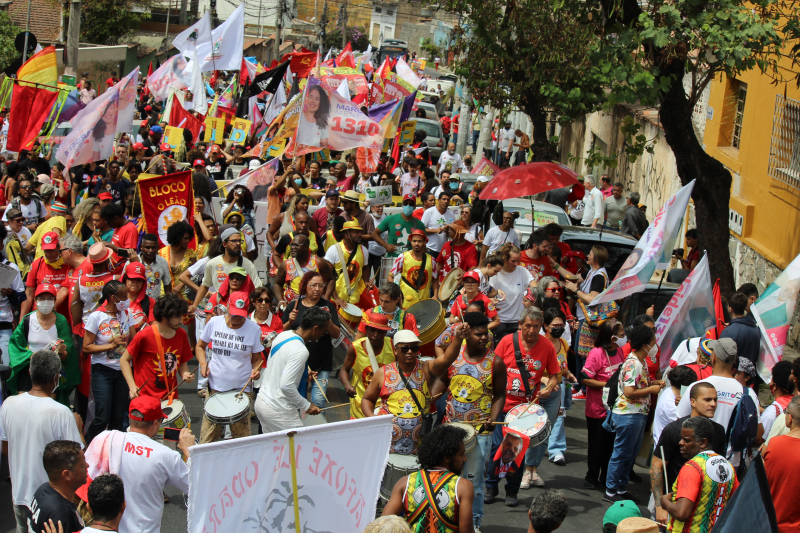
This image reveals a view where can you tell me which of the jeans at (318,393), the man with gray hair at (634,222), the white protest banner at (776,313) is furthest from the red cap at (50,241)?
the man with gray hair at (634,222)

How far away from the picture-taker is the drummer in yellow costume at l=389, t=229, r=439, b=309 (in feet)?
30.3

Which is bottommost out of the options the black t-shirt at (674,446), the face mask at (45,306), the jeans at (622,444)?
the jeans at (622,444)

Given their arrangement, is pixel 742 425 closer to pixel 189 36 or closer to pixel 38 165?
pixel 38 165

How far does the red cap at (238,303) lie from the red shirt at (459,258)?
295cm

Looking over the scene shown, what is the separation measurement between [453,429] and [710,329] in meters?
4.35

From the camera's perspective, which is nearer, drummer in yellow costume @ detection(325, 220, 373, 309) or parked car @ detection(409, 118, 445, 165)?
drummer in yellow costume @ detection(325, 220, 373, 309)

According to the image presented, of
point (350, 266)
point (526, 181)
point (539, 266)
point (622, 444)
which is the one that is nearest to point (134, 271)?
point (350, 266)

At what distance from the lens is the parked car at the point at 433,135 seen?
2705cm

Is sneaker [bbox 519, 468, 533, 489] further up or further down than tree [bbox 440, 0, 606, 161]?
further down

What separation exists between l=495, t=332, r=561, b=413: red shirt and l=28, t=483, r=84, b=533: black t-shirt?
343cm

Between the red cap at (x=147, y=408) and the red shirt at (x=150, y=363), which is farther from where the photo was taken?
the red shirt at (x=150, y=363)

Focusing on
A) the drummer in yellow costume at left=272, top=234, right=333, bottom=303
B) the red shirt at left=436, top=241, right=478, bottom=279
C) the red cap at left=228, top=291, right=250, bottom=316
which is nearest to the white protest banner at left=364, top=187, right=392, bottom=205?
the red shirt at left=436, top=241, right=478, bottom=279

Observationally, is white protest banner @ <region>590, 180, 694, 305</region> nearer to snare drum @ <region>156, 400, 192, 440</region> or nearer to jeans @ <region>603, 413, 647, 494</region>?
jeans @ <region>603, 413, 647, 494</region>

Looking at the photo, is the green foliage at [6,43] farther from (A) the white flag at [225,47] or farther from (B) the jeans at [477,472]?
(B) the jeans at [477,472]
